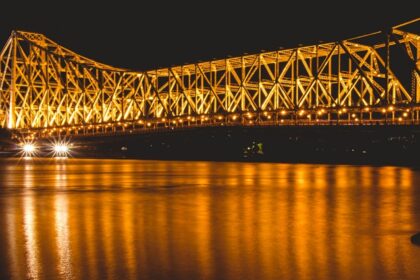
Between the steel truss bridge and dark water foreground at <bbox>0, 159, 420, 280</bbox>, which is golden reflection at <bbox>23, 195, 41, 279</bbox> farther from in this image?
the steel truss bridge

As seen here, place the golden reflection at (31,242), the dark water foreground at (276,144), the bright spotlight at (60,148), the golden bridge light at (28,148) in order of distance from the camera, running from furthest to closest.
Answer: the golden bridge light at (28,148), the bright spotlight at (60,148), the dark water foreground at (276,144), the golden reflection at (31,242)

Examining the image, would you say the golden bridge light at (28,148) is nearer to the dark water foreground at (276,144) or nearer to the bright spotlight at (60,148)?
the dark water foreground at (276,144)

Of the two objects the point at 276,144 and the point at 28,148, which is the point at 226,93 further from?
the point at 28,148

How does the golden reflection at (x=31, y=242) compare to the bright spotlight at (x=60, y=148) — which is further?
the bright spotlight at (x=60, y=148)

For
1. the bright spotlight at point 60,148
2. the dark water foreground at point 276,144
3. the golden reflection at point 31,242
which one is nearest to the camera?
the golden reflection at point 31,242

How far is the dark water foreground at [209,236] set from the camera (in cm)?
895

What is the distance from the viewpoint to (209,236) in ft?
38.6

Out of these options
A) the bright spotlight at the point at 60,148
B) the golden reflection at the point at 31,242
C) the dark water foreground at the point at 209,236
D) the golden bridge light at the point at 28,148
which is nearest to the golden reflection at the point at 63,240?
the dark water foreground at the point at 209,236

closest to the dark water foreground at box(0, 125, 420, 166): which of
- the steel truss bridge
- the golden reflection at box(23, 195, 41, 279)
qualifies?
the steel truss bridge

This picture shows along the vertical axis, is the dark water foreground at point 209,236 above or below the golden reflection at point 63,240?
below

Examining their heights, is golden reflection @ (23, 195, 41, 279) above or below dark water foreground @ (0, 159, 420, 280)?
above

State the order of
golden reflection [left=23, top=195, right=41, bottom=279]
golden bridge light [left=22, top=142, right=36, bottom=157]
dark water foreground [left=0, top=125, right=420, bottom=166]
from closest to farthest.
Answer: golden reflection [left=23, top=195, right=41, bottom=279] → dark water foreground [left=0, top=125, right=420, bottom=166] → golden bridge light [left=22, top=142, right=36, bottom=157]

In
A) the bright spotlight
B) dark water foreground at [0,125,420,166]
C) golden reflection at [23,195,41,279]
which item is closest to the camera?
golden reflection at [23,195,41,279]

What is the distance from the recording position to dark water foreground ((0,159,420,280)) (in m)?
8.95
